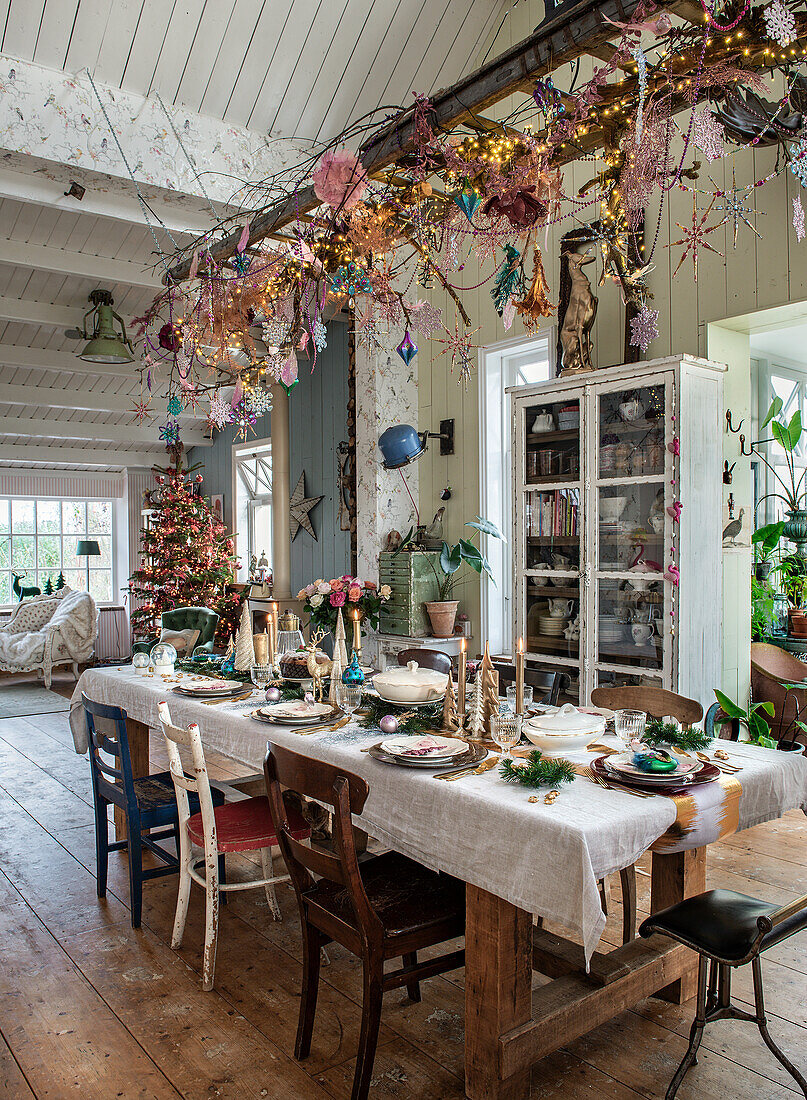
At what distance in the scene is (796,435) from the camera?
5109mm

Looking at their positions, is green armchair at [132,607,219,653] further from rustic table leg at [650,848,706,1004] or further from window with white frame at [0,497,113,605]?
rustic table leg at [650,848,706,1004]

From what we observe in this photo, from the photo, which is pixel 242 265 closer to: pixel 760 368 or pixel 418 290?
pixel 418 290

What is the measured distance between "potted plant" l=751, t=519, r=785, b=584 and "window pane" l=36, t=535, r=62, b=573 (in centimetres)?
984

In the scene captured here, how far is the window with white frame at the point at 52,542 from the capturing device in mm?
11516

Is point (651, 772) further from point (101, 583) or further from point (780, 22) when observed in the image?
point (101, 583)

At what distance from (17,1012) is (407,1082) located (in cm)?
116

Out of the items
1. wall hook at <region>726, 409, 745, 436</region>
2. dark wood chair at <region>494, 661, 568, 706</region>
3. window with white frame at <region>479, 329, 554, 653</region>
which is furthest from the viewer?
window with white frame at <region>479, 329, 554, 653</region>

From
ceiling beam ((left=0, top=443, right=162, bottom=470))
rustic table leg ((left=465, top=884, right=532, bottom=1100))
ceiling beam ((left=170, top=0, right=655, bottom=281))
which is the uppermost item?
ceiling beam ((left=170, top=0, right=655, bottom=281))

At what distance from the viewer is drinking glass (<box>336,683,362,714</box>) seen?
2.80 meters

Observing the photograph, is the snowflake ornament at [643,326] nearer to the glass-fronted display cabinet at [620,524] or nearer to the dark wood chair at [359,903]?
the glass-fronted display cabinet at [620,524]

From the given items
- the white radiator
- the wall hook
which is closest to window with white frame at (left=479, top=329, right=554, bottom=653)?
the wall hook

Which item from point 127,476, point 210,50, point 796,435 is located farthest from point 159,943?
point 127,476

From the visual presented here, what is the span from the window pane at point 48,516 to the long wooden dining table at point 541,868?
1075 cm

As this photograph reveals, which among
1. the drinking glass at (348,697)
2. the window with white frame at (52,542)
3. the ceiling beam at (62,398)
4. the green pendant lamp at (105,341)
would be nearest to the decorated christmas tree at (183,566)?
the ceiling beam at (62,398)
